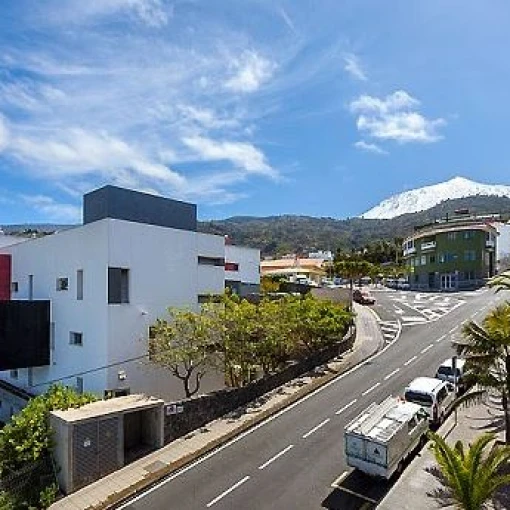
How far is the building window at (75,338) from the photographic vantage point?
2925 centimetres

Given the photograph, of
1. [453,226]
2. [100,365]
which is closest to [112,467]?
[100,365]

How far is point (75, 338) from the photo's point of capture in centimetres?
2969

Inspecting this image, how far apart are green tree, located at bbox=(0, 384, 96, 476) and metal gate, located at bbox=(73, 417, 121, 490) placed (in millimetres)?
1250

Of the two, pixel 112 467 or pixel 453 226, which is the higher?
pixel 453 226

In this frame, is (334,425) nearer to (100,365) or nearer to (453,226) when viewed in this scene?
(100,365)

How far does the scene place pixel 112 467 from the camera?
66.4 feet

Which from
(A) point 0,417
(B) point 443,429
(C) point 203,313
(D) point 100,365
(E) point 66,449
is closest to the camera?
(E) point 66,449

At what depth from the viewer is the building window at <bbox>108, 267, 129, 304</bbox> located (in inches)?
1083

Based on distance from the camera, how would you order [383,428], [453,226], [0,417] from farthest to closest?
[453,226] → [0,417] → [383,428]

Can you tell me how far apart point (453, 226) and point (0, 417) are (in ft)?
218

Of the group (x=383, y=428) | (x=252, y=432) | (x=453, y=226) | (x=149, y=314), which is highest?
(x=453, y=226)

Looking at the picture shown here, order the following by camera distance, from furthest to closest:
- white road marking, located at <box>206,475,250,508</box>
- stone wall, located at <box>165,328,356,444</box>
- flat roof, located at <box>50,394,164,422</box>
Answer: stone wall, located at <box>165,328,356,444</box> → flat roof, located at <box>50,394,164,422</box> → white road marking, located at <box>206,475,250,508</box>

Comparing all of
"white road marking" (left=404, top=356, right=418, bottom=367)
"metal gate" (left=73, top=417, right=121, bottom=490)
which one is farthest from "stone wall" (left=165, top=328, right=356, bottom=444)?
"white road marking" (left=404, top=356, right=418, bottom=367)

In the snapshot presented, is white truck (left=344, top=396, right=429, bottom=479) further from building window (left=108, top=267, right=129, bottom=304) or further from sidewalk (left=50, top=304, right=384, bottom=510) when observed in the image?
building window (left=108, top=267, right=129, bottom=304)
